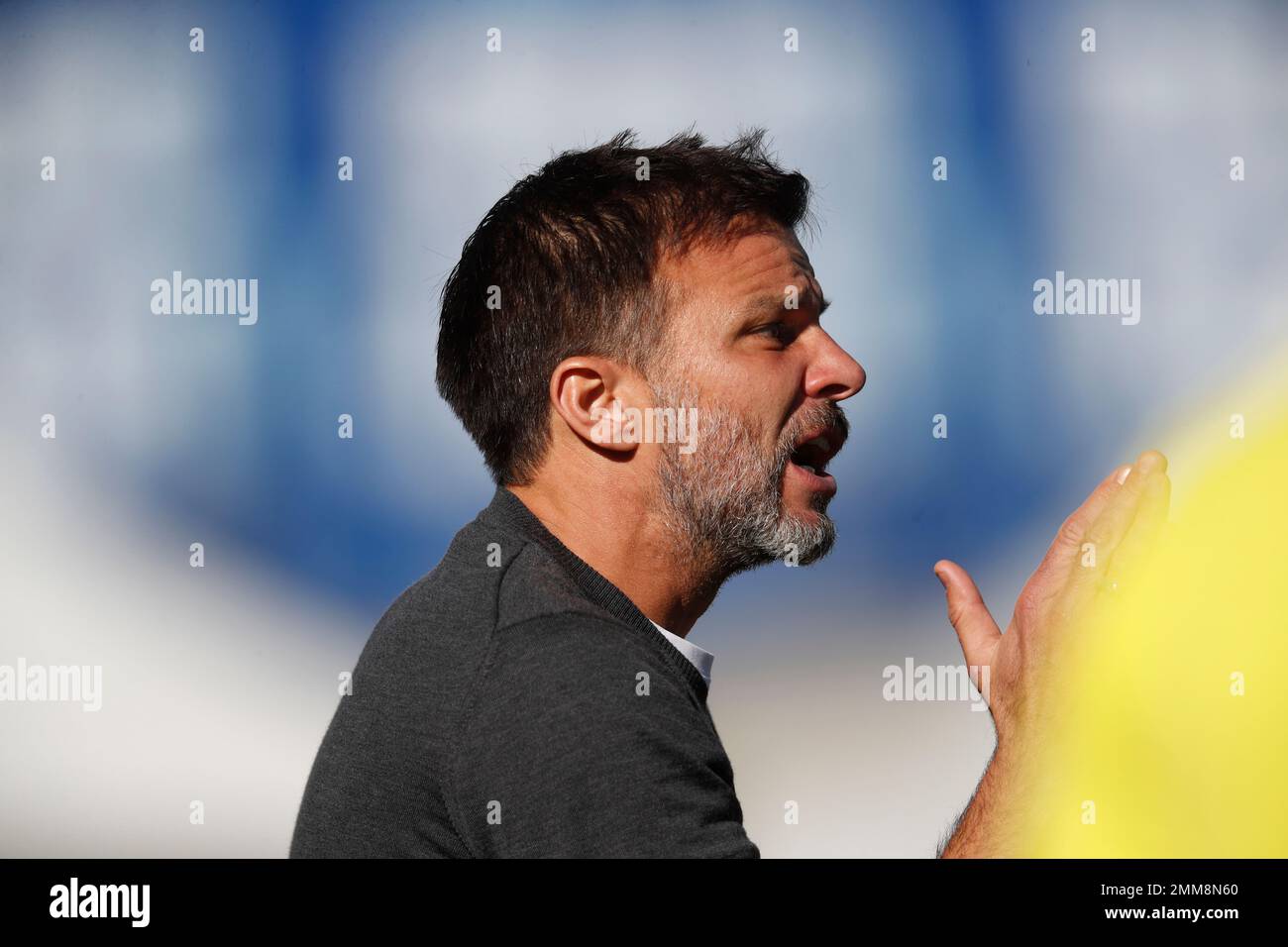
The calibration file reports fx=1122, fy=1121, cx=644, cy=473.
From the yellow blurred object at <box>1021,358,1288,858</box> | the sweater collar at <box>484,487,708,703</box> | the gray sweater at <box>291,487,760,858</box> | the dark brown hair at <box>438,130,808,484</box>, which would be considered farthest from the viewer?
the dark brown hair at <box>438,130,808,484</box>

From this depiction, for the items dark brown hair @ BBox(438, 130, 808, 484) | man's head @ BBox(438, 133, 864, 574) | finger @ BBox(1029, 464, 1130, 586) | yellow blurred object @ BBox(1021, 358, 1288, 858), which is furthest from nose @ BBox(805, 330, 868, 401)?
yellow blurred object @ BBox(1021, 358, 1288, 858)

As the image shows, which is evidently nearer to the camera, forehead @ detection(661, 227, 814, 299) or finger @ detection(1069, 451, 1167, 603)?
finger @ detection(1069, 451, 1167, 603)

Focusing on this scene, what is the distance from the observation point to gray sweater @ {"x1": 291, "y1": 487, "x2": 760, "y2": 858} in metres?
1.11

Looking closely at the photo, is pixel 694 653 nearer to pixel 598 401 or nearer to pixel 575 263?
pixel 598 401

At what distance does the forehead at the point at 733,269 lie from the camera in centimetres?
160

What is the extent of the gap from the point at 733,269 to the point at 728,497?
1.07ft

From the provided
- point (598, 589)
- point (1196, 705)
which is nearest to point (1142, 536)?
point (1196, 705)

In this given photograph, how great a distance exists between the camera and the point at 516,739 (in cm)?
114

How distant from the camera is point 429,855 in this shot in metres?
1.23

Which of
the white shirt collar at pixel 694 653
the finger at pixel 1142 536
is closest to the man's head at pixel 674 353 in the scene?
the white shirt collar at pixel 694 653

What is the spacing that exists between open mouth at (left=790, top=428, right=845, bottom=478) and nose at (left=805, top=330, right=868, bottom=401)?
0.20ft

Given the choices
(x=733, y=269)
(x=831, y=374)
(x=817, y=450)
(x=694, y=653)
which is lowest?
(x=694, y=653)

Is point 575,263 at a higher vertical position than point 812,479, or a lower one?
higher

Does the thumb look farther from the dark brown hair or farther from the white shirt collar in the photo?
the dark brown hair
